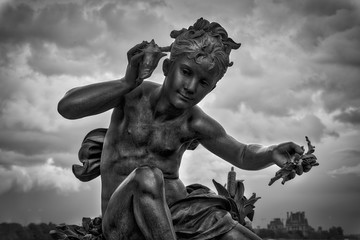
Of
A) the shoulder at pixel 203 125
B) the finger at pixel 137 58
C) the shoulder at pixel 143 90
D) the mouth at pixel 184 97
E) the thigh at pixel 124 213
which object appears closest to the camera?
the thigh at pixel 124 213

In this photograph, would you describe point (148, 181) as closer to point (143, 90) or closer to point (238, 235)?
point (238, 235)

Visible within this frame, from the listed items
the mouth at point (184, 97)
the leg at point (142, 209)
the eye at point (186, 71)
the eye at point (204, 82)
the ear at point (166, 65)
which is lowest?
the leg at point (142, 209)

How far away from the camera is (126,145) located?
677 centimetres

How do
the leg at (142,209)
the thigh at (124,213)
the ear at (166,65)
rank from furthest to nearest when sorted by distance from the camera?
the ear at (166,65)
the thigh at (124,213)
the leg at (142,209)

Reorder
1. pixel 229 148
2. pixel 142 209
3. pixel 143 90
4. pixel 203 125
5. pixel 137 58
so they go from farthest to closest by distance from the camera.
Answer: pixel 229 148
pixel 203 125
pixel 143 90
pixel 137 58
pixel 142 209

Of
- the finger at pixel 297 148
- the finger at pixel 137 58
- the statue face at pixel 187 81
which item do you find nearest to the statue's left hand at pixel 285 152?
the finger at pixel 297 148

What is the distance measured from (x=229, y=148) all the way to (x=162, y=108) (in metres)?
1.11

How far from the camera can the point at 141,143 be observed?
22.0 ft

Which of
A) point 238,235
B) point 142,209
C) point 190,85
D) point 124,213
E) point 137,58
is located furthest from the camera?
point 190,85

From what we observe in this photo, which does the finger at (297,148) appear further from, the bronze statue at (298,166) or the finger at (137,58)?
the finger at (137,58)

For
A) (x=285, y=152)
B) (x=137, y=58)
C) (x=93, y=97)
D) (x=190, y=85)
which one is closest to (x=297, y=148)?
(x=285, y=152)

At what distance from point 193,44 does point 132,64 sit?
79cm

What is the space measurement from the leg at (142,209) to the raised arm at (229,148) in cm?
154

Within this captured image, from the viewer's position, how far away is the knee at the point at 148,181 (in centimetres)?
566
